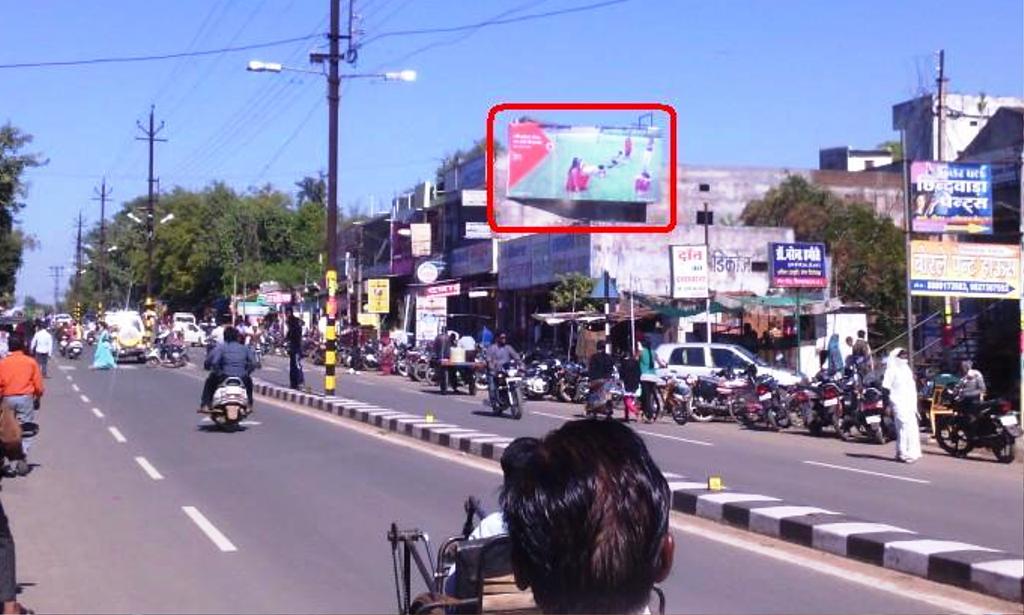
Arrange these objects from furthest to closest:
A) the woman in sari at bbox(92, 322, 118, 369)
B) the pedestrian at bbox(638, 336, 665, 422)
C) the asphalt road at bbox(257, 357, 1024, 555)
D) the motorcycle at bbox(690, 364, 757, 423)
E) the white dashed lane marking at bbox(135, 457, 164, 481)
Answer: the woman in sari at bbox(92, 322, 118, 369)
the motorcycle at bbox(690, 364, 757, 423)
the pedestrian at bbox(638, 336, 665, 422)
the white dashed lane marking at bbox(135, 457, 164, 481)
the asphalt road at bbox(257, 357, 1024, 555)

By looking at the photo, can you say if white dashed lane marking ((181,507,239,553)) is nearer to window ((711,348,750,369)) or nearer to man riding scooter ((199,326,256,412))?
man riding scooter ((199,326,256,412))

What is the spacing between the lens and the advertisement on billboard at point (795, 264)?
31.4 m

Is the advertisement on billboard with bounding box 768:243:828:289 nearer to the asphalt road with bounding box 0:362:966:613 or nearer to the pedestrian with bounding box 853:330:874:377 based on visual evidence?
the pedestrian with bounding box 853:330:874:377

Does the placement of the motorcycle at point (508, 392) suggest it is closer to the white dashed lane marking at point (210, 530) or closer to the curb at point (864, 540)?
the curb at point (864, 540)

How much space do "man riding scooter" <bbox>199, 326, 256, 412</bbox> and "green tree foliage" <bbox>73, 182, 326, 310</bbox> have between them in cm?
6321

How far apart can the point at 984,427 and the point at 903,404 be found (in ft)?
5.58

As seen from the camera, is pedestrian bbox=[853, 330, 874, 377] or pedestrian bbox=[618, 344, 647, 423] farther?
pedestrian bbox=[618, 344, 647, 423]

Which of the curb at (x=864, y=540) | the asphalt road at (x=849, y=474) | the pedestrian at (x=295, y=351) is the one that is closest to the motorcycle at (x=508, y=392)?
the asphalt road at (x=849, y=474)

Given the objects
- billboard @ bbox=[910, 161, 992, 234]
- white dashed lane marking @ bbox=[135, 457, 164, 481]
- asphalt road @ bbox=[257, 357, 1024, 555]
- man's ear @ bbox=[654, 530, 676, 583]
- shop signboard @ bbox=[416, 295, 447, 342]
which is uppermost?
billboard @ bbox=[910, 161, 992, 234]

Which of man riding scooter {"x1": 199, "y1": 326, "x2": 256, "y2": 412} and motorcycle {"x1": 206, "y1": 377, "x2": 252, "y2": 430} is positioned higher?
man riding scooter {"x1": 199, "y1": 326, "x2": 256, "y2": 412}


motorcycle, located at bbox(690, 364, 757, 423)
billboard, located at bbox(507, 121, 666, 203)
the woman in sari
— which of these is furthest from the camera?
the woman in sari

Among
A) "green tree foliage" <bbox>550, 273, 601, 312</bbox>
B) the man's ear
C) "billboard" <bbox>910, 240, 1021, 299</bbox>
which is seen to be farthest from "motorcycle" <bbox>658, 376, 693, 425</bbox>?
the man's ear

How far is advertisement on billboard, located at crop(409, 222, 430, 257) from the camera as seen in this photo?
55562 mm

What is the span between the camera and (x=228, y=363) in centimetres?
2109
